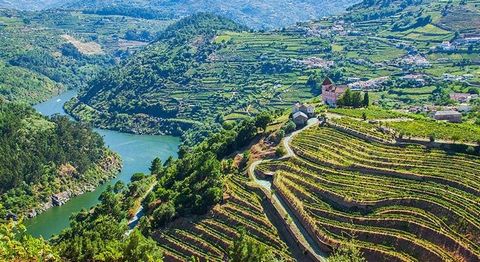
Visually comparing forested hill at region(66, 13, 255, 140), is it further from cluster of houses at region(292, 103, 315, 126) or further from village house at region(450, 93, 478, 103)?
cluster of houses at region(292, 103, 315, 126)

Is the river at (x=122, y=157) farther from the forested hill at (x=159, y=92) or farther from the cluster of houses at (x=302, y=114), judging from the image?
the cluster of houses at (x=302, y=114)

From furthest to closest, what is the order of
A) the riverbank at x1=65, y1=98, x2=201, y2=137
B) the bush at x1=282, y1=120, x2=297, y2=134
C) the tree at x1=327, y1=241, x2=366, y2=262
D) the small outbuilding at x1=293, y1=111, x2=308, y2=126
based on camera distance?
→ the riverbank at x1=65, y1=98, x2=201, y2=137, the small outbuilding at x1=293, y1=111, x2=308, y2=126, the bush at x1=282, y1=120, x2=297, y2=134, the tree at x1=327, y1=241, x2=366, y2=262

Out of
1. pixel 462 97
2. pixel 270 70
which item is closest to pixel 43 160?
pixel 462 97

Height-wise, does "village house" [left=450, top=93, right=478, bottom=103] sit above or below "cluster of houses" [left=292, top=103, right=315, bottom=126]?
below

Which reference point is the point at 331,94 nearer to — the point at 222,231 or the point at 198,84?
the point at 222,231

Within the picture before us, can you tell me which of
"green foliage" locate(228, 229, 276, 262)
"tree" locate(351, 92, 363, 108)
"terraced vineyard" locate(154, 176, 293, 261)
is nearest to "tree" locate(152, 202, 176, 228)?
"terraced vineyard" locate(154, 176, 293, 261)

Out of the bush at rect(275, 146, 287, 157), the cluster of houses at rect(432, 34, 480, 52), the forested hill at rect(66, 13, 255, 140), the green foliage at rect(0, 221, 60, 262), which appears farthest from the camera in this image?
the forested hill at rect(66, 13, 255, 140)
